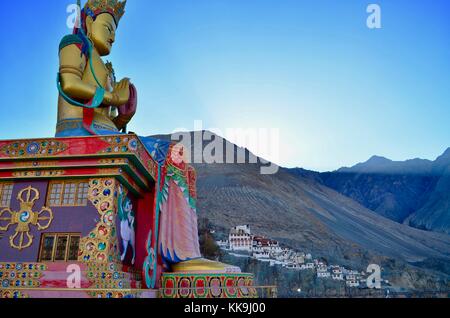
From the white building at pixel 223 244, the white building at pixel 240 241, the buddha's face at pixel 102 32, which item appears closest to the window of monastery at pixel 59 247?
the buddha's face at pixel 102 32

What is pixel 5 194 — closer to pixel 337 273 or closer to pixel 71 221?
pixel 71 221

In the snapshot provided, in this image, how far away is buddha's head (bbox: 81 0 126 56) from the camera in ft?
30.0

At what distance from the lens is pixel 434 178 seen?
88.9 m

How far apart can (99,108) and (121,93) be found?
80cm

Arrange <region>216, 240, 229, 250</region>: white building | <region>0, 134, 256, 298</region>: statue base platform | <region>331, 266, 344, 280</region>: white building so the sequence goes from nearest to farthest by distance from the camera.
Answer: <region>0, 134, 256, 298</region>: statue base platform
<region>216, 240, 229, 250</region>: white building
<region>331, 266, 344, 280</region>: white building

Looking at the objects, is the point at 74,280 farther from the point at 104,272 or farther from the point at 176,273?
the point at 176,273

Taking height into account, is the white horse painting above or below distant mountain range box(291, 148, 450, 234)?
below

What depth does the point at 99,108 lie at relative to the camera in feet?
28.1

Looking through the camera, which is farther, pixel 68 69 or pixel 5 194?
pixel 68 69

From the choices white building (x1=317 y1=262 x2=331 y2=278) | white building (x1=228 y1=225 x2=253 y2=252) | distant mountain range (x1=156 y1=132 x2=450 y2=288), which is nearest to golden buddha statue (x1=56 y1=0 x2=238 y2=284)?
white building (x1=228 y1=225 x2=253 y2=252)

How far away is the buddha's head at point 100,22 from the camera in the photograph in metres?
9.16

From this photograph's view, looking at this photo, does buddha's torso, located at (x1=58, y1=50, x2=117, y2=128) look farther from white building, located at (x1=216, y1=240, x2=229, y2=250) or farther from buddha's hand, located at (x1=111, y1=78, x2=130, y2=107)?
white building, located at (x1=216, y1=240, x2=229, y2=250)

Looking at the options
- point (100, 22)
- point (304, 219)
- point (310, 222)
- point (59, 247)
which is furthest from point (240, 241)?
point (59, 247)
